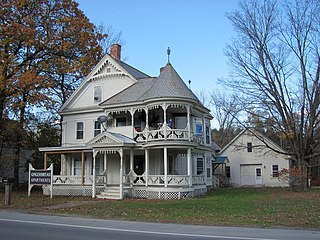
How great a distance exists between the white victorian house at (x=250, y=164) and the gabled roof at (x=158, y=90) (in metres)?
16.9

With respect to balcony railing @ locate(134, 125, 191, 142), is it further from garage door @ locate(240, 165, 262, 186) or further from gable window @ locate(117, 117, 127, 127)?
garage door @ locate(240, 165, 262, 186)

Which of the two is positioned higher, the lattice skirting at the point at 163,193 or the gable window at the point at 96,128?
the gable window at the point at 96,128

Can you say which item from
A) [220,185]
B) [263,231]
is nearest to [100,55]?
[220,185]

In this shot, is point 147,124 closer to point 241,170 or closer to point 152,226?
point 152,226

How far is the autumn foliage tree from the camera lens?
2702cm

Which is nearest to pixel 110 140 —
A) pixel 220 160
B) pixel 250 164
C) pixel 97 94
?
pixel 97 94

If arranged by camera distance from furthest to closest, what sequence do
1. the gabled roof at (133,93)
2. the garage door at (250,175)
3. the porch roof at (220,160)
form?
the garage door at (250,175)
the porch roof at (220,160)
the gabled roof at (133,93)

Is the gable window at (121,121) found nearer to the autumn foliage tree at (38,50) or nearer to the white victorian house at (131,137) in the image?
the white victorian house at (131,137)

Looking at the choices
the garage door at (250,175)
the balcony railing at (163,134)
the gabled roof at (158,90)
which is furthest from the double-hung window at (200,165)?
the garage door at (250,175)

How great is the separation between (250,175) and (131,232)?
3340 centimetres

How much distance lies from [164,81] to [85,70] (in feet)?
30.2

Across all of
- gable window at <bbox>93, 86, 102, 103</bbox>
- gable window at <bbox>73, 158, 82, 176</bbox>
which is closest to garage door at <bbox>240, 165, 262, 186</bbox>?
gable window at <bbox>73, 158, 82, 176</bbox>

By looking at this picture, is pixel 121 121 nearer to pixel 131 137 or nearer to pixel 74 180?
pixel 131 137

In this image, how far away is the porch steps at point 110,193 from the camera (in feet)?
79.6
